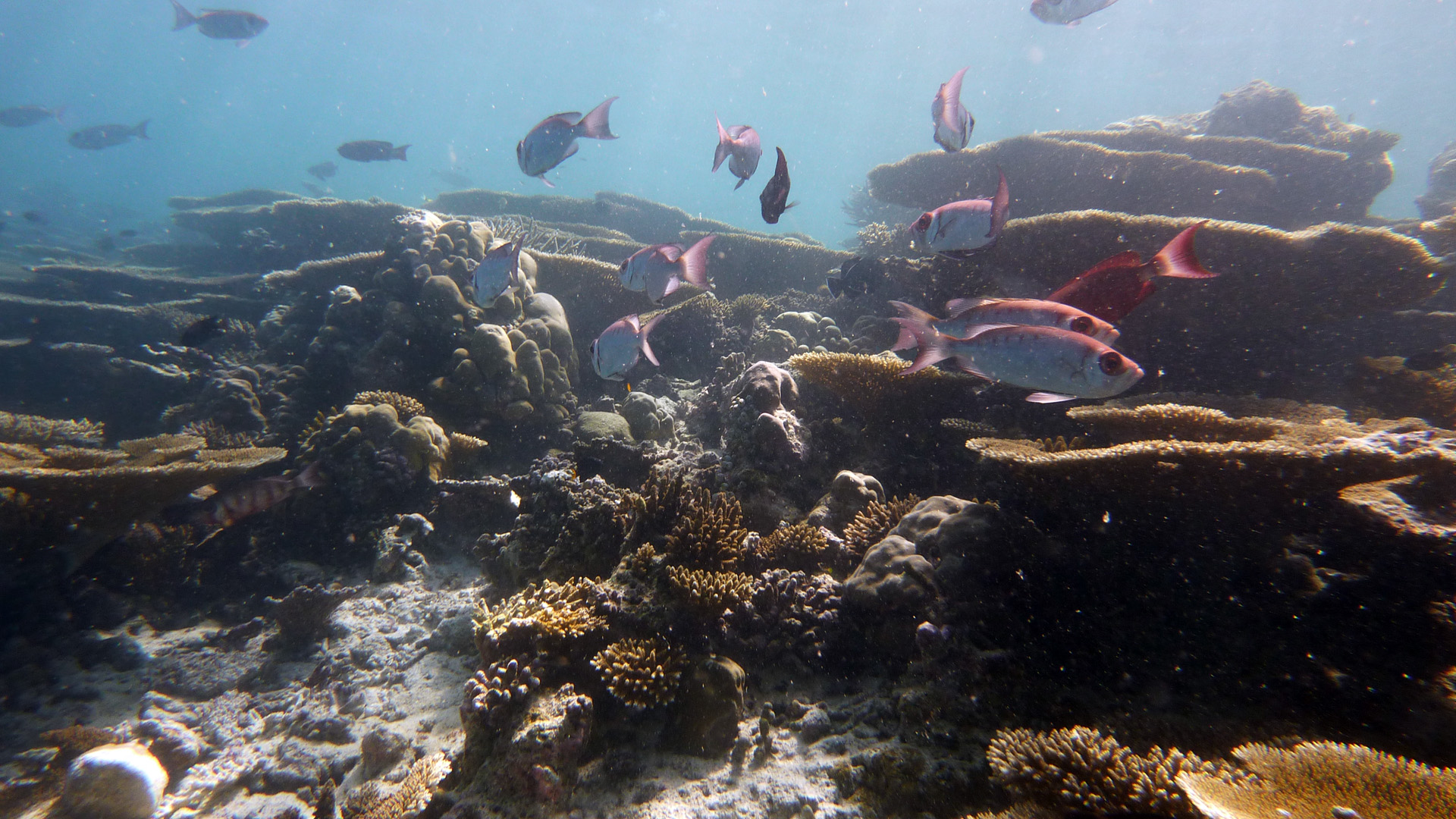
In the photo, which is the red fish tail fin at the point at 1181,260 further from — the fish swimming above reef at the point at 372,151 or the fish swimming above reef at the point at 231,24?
the fish swimming above reef at the point at 231,24

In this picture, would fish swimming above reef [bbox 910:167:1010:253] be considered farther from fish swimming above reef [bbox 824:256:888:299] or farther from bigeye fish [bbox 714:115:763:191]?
fish swimming above reef [bbox 824:256:888:299]

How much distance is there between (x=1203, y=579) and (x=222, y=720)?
6.01 meters

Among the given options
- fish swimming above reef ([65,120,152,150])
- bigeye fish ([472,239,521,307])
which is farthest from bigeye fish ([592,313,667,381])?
fish swimming above reef ([65,120,152,150])

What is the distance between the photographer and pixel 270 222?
14336 millimetres

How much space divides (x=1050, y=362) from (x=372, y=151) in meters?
17.2

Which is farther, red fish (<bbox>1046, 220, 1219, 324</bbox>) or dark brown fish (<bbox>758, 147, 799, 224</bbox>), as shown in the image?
dark brown fish (<bbox>758, 147, 799, 224</bbox>)

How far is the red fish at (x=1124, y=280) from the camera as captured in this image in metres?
3.12

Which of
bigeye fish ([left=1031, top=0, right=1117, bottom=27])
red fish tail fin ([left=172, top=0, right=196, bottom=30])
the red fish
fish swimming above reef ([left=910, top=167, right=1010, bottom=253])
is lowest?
the red fish

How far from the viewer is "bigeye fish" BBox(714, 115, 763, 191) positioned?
185 inches

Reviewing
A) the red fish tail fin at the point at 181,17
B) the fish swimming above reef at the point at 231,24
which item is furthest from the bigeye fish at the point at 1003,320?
the red fish tail fin at the point at 181,17

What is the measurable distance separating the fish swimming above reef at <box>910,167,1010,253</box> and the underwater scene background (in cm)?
5

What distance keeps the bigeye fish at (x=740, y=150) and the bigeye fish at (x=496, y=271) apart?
2008 mm

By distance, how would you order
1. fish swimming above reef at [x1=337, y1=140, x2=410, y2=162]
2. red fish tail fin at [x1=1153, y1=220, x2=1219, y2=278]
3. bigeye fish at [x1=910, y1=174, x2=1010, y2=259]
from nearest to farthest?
1. red fish tail fin at [x1=1153, y1=220, x2=1219, y2=278]
2. bigeye fish at [x1=910, y1=174, x2=1010, y2=259]
3. fish swimming above reef at [x1=337, y1=140, x2=410, y2=162]

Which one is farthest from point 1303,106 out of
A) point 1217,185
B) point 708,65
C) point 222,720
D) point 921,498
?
point 708,65
